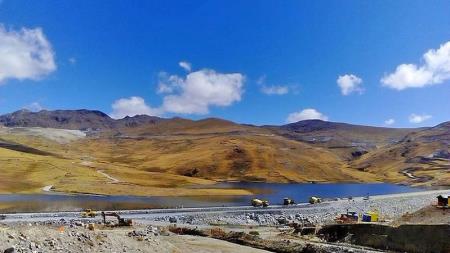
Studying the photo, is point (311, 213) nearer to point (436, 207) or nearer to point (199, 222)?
point (199, 222)

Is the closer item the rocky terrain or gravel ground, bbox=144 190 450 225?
the rocky terrain

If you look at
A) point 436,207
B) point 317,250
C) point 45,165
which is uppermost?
point 45,165

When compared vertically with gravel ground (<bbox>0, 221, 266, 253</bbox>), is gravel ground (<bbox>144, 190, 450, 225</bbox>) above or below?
above

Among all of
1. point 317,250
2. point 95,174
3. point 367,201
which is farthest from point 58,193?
point 317,250

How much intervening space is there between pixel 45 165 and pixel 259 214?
11937 cm

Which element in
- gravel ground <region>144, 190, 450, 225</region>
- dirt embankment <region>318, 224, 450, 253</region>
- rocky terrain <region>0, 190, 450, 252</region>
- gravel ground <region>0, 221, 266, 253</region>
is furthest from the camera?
gravel ground <region>144, 190, 450, 225</region>

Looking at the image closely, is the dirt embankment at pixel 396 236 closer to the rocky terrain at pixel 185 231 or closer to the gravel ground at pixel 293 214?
the rocky terrain at pixel 185 231

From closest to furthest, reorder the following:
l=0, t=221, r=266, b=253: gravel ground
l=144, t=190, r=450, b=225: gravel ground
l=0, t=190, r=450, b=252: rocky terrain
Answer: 1. l=0, t=221, r=266, b=253: gravel ground
2. l=0, t=190, r=450, b=252: rocky terrain
3. l=144, t=190, r=450, b=225: gravel ground

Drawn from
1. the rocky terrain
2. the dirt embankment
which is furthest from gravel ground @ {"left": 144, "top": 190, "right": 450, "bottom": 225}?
the dirt embankment

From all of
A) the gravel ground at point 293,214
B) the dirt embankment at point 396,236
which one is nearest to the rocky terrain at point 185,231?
the gravel ground at point 293,214

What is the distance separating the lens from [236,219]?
84250 mm

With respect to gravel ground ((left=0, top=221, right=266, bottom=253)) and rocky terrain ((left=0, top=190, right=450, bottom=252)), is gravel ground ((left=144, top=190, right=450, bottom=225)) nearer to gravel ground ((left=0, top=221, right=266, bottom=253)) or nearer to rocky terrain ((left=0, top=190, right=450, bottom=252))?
rocky terrain ((left=0, top=190, right=450, bottom=252))

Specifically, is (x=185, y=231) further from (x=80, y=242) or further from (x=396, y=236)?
(x=80, y=242)

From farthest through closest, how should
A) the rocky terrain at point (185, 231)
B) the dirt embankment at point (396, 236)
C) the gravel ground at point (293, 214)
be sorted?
1. the gravel ground at point (293, 214)
2. the dirt embankment at point (396, 236)
3. the rocky terrain at point (185, 231)
